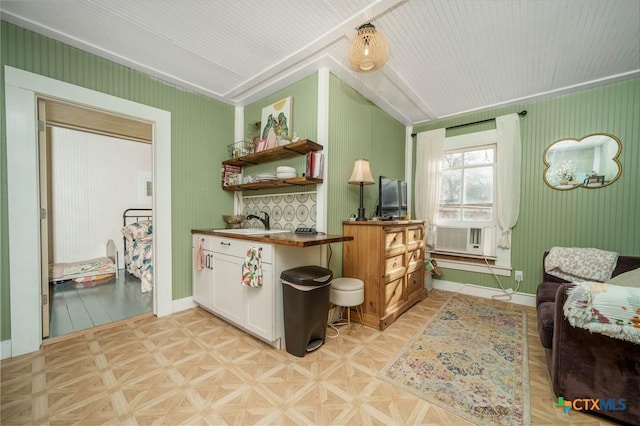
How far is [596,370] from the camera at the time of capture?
1.29 meters

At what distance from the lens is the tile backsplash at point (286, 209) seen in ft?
8.25

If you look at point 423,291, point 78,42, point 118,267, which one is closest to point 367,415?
point 423,291

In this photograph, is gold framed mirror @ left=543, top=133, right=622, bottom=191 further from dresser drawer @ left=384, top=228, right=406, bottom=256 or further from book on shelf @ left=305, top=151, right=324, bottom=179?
book on shelf @ left=305, top=151, right=324, bottom=179

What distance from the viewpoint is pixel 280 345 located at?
197 cm

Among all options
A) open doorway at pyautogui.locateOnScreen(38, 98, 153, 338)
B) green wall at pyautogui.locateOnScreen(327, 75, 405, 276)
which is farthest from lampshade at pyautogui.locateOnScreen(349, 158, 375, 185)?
open doorway at pyautogui.locateOnScreen(38, 98, 153, 338)

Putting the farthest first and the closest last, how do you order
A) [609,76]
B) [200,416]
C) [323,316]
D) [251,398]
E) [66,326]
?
[609,76]
[66,326]
[323,316]
[251,398]
[200,416]

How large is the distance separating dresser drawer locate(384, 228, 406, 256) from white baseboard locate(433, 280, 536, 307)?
153 cm

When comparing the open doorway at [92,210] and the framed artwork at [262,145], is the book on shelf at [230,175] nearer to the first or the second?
the framed artwork at [262,145]

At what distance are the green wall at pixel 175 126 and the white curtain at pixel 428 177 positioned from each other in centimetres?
294

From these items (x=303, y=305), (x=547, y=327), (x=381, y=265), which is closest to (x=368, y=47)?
(x=381, y=265)

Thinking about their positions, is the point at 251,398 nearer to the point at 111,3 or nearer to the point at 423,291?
the point at 423,291

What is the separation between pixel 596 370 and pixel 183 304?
3437mm

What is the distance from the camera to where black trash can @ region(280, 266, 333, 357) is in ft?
5.83

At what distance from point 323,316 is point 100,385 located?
5.09ft
